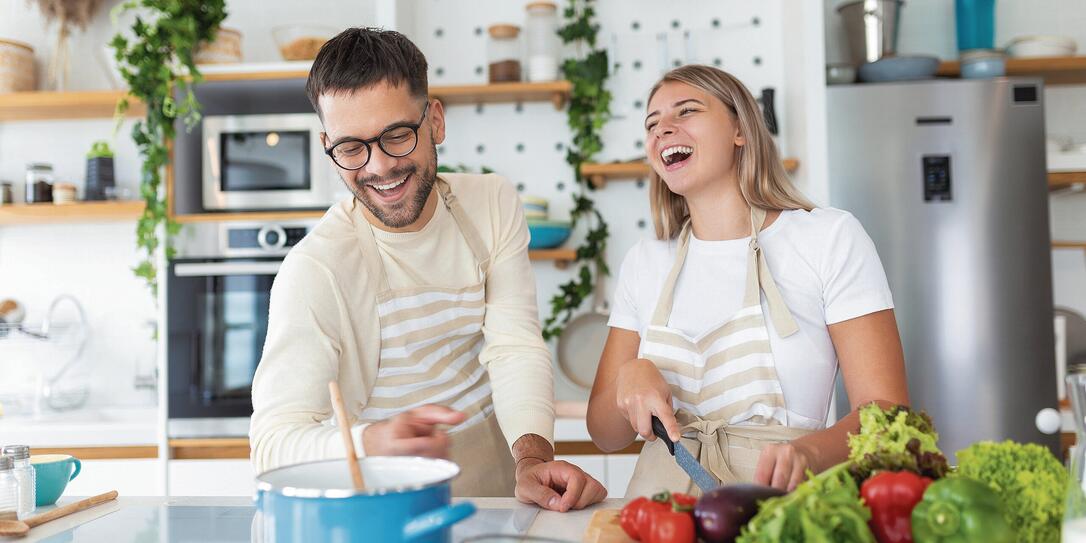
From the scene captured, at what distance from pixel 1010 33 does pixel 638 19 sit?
1423 millimetres

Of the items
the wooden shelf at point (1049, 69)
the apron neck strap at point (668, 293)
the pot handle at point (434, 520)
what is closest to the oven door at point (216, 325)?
the apron neck strap at point (668, 293)

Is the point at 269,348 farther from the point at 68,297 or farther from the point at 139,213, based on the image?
the point at 68,297

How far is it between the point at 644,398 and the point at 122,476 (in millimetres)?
2139

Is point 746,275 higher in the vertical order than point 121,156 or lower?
lower

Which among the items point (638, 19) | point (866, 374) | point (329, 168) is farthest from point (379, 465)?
point (638, 19)

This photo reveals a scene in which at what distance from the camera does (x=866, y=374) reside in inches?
53.8

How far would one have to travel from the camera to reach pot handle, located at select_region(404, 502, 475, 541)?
25.0 inches

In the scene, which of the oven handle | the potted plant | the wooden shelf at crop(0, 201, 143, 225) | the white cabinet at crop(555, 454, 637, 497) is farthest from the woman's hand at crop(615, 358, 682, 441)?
the potted plant

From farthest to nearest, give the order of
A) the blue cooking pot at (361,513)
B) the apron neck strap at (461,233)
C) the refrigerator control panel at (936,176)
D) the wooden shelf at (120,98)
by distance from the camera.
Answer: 1. the wooden shelf at (120,98)
2. the refrigerator control panel at (936,176)
3. the apron neck strap at (461,233)
4. the blue cooking pot at (361,513)

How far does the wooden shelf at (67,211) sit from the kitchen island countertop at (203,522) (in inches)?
75.8

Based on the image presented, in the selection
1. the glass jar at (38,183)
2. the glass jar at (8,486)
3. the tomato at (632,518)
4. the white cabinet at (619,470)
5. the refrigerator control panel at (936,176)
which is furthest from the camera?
the glass jar at (38,183)

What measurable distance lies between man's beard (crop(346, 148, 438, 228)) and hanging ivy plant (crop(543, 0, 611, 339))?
167cm

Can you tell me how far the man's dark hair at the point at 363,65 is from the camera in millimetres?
1288

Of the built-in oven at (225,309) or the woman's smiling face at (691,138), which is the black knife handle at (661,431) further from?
the built-in oven at (225,309)
